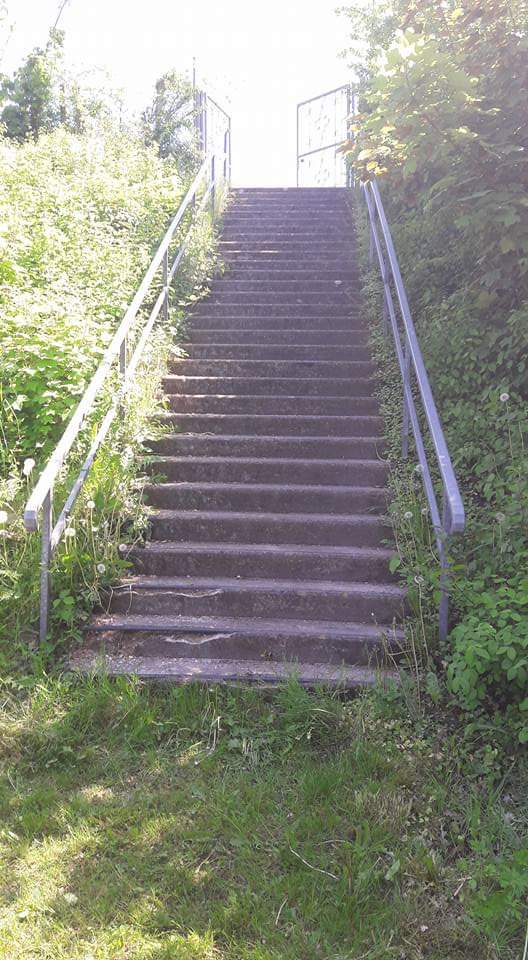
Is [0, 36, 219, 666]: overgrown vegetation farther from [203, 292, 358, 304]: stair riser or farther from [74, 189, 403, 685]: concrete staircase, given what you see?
[203, 292, 358, 304]: stair riser

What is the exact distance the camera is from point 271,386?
5.66 metres

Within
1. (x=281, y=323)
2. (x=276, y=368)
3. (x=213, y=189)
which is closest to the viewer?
(x=276, y=368)

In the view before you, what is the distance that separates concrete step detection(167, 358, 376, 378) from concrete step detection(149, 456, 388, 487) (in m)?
1.23

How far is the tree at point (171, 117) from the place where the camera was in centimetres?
1508

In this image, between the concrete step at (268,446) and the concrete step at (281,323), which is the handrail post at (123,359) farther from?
the concrete step at (281,323)

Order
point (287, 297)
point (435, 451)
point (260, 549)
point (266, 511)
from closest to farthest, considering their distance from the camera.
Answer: point (435, 451) → point (260, 549) → point (266, 511) → point (287, 297)

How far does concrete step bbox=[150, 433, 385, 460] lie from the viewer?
493 centimetres

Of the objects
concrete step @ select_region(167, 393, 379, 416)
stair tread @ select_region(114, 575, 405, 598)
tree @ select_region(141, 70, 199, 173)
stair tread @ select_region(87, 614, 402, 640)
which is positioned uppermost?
tree @ select_region(141, 70, 199, 173)

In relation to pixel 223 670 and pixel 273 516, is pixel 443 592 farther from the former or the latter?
pixel 273 516

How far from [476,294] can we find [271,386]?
5.54 feet

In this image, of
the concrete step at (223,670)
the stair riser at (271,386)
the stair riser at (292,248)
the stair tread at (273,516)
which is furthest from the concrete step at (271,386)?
the stair riser at (292,248)

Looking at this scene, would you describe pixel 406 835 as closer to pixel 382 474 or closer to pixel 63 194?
pixel 382 474

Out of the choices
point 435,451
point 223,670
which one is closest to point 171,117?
point 435,451

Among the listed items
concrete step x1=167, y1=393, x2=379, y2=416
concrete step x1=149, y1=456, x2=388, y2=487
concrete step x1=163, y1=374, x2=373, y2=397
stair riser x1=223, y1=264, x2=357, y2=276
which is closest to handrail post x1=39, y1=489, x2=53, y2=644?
concrete step x1=149, y1=456, x2=388, y2=487
